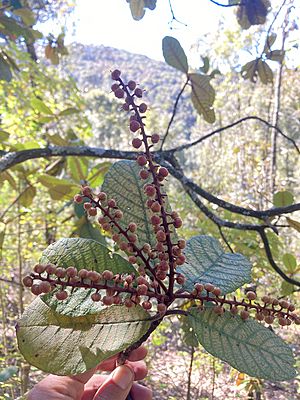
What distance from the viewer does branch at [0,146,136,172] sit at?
0.94 metres

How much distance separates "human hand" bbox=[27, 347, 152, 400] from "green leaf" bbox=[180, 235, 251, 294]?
11 cm

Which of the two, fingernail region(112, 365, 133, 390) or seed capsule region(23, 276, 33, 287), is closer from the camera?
seed capsule region(23, 276, 33, 287)

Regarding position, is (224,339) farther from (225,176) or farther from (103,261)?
(225,176)

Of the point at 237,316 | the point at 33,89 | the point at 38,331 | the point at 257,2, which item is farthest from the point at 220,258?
the point at 33,89

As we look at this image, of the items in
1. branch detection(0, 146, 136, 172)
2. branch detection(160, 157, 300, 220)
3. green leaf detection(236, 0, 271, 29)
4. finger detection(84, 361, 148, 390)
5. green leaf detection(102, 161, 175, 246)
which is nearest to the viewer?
green leaf detection(102, 161, 175, 246)

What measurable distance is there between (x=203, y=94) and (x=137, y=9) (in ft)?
0.78

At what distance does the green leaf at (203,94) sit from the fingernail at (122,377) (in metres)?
0.72

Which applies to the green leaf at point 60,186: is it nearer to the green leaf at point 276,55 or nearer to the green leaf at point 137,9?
the green leaf at point 137,9

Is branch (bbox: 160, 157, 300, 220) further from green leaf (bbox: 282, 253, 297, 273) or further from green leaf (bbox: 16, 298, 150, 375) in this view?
green leaf (bbox: 16, 298, 150, 375)

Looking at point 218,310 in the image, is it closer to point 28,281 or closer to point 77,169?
point 28,281

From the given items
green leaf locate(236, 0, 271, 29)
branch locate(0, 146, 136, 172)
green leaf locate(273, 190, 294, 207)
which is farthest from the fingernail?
green leaf locate(236, 0, 271, 29)

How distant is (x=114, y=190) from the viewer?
0.41 metres

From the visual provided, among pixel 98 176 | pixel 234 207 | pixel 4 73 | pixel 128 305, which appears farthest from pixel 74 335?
pixel 4 73

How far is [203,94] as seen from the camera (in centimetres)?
101
